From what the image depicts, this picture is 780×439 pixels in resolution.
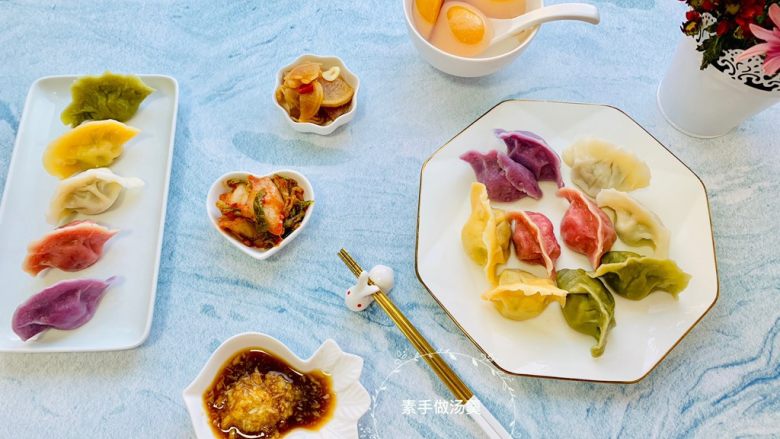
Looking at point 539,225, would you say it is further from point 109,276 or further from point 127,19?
point 127,19

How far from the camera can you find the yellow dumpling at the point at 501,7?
2.09 metres

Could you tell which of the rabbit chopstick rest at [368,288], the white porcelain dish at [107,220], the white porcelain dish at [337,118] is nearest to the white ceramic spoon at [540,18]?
the white porcelain dish at [337,118]

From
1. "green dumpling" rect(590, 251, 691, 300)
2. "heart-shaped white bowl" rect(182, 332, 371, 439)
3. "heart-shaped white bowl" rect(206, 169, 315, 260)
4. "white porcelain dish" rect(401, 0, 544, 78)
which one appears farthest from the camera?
"white porcelain dish" rect(401, 0, 544, 78)

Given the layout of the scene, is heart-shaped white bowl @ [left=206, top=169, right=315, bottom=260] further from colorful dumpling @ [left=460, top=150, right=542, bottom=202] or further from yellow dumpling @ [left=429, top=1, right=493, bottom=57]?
yellow dumpling @ [left=429, top=1, right=493, bottom=57]

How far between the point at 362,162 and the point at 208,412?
3.02 ft

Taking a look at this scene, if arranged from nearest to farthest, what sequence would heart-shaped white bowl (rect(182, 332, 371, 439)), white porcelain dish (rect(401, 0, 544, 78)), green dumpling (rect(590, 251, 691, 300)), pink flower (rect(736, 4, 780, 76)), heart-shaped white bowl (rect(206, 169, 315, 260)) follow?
pink flower (rect(736, 4, 780, 76)) → heart-shaped white bowl (rect(182, 332, 371, 439)) → green dumpling (rect(590, 251, 691, 300)) → heart-shaped white bowl (rect(206, 169, 315, 260)) → white porcelain dish (rect(401, 0, 544, 78))

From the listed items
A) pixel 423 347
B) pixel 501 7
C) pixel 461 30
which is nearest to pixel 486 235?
pixel 423 347

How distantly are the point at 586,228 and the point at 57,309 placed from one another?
1.55 m

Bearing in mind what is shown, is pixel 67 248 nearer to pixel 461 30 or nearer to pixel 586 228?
pixel 461 30

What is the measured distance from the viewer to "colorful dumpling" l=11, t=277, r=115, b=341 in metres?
1.73

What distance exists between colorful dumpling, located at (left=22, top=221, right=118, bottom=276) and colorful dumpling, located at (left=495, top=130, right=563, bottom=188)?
128 centimetres

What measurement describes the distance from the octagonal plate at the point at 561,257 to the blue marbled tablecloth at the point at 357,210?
100 mm

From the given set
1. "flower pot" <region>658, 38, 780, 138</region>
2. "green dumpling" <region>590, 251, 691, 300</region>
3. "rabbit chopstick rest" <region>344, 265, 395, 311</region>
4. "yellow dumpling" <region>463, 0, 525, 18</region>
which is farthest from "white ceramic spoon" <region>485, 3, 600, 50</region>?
"rabbit chopstick rest" <region>344, 265, 395, 311</region>

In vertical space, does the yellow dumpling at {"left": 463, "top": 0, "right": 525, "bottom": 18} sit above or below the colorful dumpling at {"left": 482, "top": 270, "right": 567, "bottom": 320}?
above
